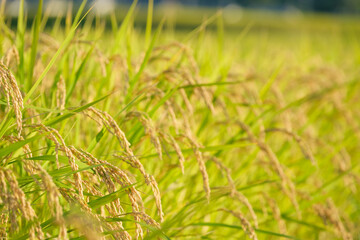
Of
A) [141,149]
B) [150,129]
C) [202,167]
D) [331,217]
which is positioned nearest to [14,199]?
[150,129]

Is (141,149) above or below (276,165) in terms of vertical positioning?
above

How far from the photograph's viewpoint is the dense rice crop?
133cm

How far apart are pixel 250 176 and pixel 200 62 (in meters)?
1.04

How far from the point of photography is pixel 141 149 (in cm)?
238

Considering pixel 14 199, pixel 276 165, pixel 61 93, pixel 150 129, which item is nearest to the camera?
pixel 14 199

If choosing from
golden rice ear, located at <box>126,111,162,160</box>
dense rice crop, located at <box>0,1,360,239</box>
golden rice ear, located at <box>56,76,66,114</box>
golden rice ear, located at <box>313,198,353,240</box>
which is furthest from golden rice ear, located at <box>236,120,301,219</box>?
golden rice ear, located at <box>56,76,66,114</box>

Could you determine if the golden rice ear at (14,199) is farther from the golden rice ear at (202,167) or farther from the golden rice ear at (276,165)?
the golden rice ear at (276,165)

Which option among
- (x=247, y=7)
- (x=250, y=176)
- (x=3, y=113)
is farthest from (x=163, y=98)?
(x=247, y=7)

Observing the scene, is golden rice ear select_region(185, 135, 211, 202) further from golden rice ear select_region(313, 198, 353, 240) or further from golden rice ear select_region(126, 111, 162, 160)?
golden rice ear select_region(313, 198, 353, 240)

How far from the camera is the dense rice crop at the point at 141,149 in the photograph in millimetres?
1329

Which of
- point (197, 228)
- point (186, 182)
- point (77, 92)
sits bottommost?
point (197, 228)

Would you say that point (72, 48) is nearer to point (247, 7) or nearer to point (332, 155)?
point (332, 155)

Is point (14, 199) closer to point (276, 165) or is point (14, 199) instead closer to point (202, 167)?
point (202, 167)

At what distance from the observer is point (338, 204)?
3.49 meters
